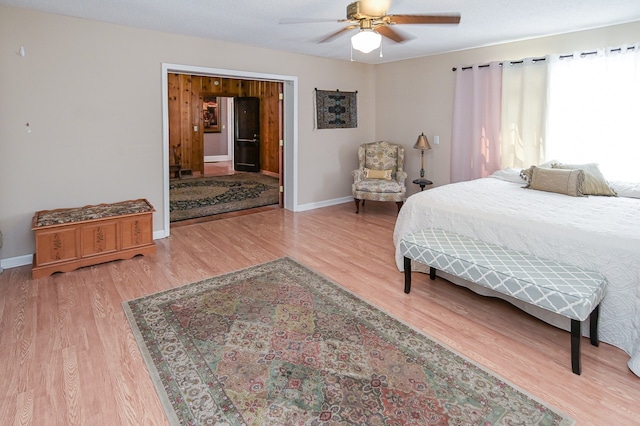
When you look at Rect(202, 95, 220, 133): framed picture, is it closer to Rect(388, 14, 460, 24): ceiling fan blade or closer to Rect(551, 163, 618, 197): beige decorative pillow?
Rect(388, 14, 460, 24): ceiling fan blade

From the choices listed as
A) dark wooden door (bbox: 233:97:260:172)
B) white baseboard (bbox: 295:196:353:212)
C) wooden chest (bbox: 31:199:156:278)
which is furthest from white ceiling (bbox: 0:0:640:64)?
dark wooden door (bbox: 233:97:260:172)

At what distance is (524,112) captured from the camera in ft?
16.0

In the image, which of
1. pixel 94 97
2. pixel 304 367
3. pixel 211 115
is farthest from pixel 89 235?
pixel 211 115

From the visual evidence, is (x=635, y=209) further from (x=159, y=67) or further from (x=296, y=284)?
(x=159, y=67)

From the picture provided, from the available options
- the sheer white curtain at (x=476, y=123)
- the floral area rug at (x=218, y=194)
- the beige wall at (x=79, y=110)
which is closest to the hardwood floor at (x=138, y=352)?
the beige wall at (x=79, y=110)

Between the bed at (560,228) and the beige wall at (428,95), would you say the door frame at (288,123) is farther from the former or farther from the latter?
the bed at (560,228)

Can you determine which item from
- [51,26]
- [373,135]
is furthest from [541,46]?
[51,26]

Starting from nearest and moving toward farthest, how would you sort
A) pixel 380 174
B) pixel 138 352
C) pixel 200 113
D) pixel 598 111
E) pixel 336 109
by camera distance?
pixel 138 352
pixel 598 111
pixel 380 174
pixel 336 109
pixel 200 113

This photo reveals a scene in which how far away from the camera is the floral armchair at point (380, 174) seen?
19.2 feet

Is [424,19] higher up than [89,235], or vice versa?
[424,19]

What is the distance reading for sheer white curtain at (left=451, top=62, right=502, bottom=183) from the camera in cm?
516

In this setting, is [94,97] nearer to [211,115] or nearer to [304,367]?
[304,367]

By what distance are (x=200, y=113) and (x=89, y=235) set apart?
6458 mm

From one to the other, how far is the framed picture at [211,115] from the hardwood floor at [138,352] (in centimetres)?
827
